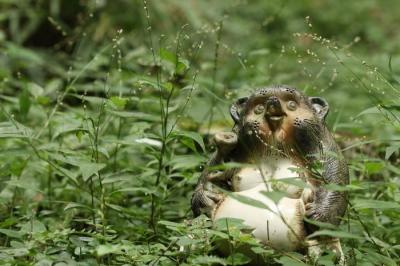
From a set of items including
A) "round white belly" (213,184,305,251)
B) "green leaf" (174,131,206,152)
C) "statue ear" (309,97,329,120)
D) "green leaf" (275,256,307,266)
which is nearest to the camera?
"green leaf" (275,256,307,266)

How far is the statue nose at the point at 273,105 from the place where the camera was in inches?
100.0

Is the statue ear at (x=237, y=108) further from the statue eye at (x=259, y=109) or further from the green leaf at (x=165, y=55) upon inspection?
the green leaf at (x=165, y=55)

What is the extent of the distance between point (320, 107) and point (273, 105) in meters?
0.23

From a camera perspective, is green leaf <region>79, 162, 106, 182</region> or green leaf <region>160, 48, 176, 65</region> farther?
green leaf <region>160, 48, 176, 65</region>

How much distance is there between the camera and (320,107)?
8.85ft

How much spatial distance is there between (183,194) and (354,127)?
76 cm

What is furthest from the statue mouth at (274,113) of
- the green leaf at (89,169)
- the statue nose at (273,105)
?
the green leaf at (89,169)

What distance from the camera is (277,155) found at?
256 centimetres

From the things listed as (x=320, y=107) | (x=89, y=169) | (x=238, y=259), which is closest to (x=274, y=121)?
(x=320, y=107)

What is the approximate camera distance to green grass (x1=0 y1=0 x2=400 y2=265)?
8.37 ft

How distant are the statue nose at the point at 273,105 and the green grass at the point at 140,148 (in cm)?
32

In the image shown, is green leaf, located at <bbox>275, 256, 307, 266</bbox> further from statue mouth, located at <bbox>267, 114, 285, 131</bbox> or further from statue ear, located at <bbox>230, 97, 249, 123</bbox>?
statue ear, located at <bbox>230, 97, 249, 123</bbox>

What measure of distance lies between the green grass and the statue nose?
1.04 feet

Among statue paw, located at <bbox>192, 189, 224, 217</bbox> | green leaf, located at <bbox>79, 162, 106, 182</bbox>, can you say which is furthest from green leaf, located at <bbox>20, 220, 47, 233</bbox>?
statue paw, located at <bbox>192, 189, 224, 217</bbox>
